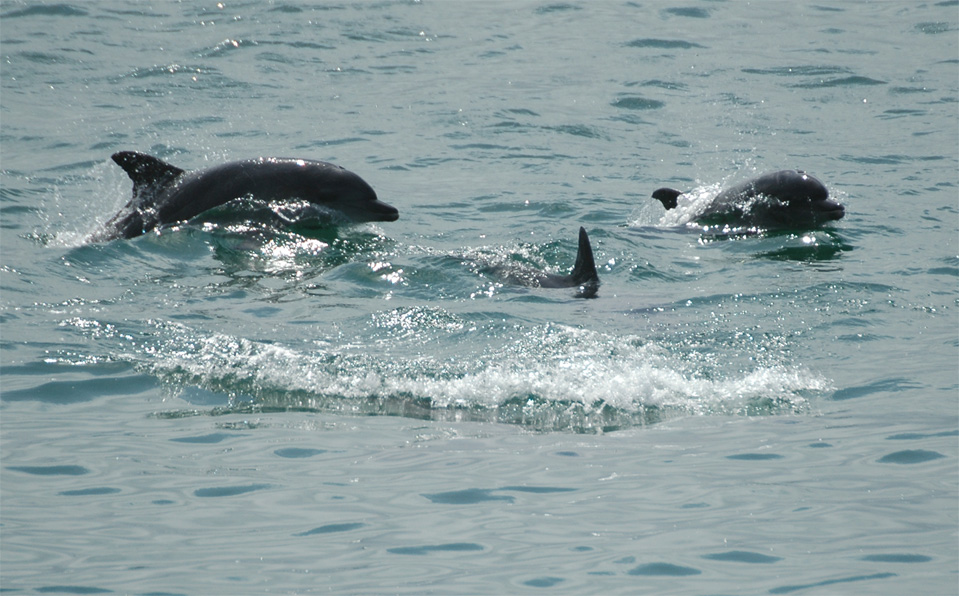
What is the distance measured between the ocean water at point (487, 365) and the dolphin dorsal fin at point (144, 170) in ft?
2.61

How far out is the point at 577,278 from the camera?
970 centimetres

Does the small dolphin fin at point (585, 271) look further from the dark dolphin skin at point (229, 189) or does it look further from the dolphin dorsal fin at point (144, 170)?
the dolphin dorsal fin at point (144, 170)

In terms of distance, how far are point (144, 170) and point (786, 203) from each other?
21.7 ft

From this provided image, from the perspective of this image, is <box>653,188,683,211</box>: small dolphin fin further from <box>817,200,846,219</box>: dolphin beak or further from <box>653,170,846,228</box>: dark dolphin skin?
<box>817,200,846,219</box>: dolphin beak

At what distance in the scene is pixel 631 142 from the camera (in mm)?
17469

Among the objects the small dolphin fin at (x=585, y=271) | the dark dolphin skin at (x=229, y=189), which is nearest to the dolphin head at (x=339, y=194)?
the dark dolphin skin at (x=229, y=189)

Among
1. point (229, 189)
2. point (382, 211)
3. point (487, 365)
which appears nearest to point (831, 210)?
point (382, 211)

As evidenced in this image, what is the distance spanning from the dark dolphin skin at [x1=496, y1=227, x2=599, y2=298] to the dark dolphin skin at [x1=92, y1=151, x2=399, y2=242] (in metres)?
2.26

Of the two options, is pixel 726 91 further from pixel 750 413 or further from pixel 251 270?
pixel 750 413

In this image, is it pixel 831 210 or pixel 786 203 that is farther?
pixel 786 203

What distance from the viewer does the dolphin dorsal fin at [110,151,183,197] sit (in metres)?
11.5

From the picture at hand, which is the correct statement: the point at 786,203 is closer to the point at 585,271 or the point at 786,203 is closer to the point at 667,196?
the point at 667,196

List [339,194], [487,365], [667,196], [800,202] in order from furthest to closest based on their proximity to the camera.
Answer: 1. [667,196]
2. [800,202]
3. [339,194]
4. [487,365]

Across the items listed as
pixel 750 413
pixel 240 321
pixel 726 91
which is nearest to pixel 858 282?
pixel 750 413
